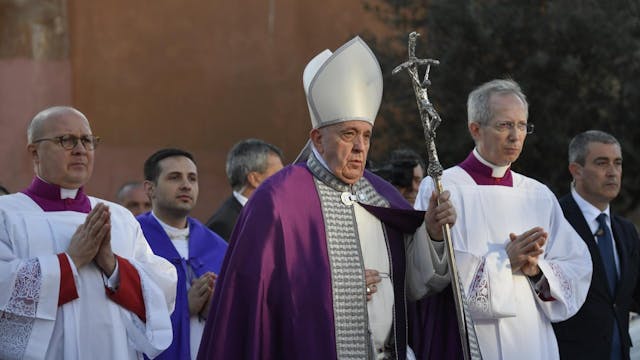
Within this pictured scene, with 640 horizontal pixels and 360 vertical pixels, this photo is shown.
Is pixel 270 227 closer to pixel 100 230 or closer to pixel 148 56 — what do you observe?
pixel 100 230

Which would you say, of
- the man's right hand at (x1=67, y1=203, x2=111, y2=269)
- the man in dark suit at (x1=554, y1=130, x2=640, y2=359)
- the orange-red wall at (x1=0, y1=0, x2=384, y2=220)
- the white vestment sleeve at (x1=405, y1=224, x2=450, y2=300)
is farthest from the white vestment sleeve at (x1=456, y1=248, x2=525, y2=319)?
the orange-red wall at (x1=0, y1=0, x2=384, y2=220)

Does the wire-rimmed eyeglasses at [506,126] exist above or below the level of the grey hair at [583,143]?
above

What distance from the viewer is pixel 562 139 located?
14906 mm

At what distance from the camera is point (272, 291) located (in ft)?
16.7

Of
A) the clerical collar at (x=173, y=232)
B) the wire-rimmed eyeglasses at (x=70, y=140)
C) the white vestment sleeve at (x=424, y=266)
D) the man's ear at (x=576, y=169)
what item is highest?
the wire-rimmed eyeglasses at (x=70, y=140)

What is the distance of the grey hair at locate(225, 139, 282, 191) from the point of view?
7715 mm

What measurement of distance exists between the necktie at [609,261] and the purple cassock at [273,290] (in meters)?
2.43

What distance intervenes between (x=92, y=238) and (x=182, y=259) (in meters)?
1.34

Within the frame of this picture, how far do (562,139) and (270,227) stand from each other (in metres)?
10.4

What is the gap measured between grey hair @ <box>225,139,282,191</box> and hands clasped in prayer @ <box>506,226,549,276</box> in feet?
7.36

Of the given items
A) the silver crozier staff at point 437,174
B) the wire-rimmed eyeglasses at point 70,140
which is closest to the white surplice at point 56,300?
the wire-rimmed eyeglasses at point 70,140

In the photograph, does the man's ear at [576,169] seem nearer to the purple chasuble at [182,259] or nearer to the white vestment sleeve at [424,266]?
the white vestment sleeve at [424,266]

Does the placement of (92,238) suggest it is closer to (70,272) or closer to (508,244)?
(70,272)

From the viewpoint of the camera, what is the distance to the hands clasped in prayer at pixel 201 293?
254 inches
